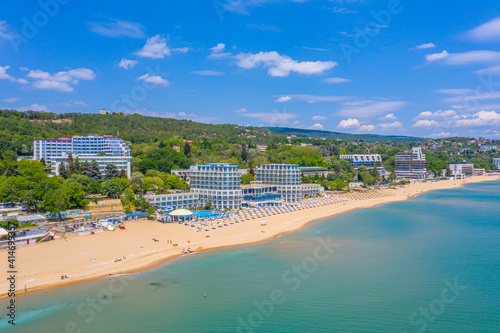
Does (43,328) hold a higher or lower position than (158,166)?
lower

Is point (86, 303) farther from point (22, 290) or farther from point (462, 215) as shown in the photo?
point (462, 215)

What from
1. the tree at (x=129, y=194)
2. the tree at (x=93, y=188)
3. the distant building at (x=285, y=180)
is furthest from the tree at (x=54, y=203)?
the distant building at (x=285, y=180)

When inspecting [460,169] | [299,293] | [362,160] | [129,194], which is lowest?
[299,293]

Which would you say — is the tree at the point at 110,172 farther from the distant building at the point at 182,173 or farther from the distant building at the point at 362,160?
the distant building at the point at 362,160

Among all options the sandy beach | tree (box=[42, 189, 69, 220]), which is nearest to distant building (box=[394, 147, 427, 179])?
the sandy beach

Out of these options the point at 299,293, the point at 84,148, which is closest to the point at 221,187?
the point at 299,293

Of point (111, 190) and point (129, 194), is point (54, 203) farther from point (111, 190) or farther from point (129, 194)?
point (129, 194)

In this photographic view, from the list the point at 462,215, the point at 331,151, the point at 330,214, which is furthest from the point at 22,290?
the point at 331,151
